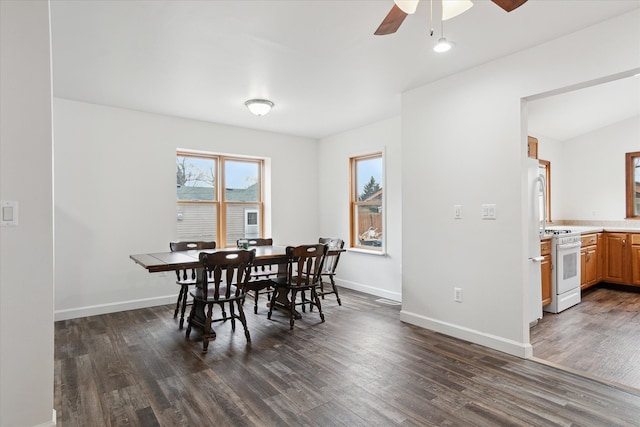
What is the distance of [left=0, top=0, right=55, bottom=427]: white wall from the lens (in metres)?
1.73

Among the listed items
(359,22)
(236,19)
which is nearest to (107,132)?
(236,19)

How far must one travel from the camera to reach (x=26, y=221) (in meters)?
1.79

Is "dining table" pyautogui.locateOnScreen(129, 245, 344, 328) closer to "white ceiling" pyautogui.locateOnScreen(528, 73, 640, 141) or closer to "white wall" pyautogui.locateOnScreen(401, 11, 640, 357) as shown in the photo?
"white wall" pyautogui.locateOnScreen(401, 11, 640, 357)

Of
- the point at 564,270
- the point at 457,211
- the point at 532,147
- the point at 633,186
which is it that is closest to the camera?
the point at 457,211

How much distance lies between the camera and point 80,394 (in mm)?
2305

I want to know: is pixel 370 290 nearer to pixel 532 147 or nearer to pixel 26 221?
pixel 532 147

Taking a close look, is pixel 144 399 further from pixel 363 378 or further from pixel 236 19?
pixel 236 19

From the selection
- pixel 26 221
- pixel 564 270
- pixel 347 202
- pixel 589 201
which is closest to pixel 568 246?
pixel 564 270

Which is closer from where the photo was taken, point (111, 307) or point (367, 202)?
point (111, 307)

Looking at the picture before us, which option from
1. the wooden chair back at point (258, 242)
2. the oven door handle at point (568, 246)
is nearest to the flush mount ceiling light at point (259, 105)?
the wooden chair back at point (258, 242)

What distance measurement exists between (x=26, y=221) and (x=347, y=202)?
429cm

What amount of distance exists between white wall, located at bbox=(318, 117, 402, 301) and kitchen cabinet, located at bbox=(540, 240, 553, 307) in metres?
1.66

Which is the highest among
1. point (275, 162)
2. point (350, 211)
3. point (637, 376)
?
point (275, 162)

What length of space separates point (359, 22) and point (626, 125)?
559 centimetres
